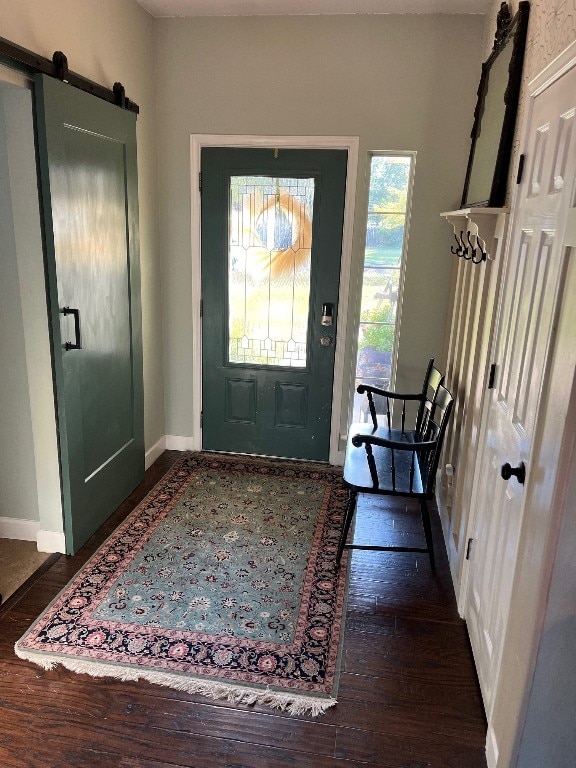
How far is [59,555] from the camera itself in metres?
2.67

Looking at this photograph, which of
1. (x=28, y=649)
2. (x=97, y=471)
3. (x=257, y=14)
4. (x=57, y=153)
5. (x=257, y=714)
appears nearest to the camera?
(x=257, y=714)

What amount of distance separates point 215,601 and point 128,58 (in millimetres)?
2837

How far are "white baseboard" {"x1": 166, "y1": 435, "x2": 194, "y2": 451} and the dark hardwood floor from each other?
174cm

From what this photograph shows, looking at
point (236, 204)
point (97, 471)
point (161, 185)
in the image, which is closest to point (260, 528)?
point (97, 471)

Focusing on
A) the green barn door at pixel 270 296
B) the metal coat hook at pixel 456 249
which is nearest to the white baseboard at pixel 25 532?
the green barn door at pixel 270 296

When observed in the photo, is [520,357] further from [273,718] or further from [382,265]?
[382,265]

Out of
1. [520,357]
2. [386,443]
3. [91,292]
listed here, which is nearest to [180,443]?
[91,292]

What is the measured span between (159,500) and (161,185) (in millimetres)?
1978

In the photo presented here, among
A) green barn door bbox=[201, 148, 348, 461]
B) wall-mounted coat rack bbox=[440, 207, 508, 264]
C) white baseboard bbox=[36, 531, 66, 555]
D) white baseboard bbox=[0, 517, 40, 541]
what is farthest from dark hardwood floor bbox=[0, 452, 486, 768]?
green barn door bbox=[201, 148, 348, 461]

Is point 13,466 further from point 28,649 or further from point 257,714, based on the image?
point 257,714

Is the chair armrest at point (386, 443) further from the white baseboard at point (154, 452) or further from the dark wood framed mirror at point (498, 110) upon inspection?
the white baseboard at point (154, 452)

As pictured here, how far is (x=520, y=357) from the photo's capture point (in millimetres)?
1733

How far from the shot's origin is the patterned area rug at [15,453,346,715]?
1.99m

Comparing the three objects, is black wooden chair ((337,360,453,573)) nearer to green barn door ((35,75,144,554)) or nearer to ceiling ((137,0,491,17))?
green barn door ((35,75,144,554))
